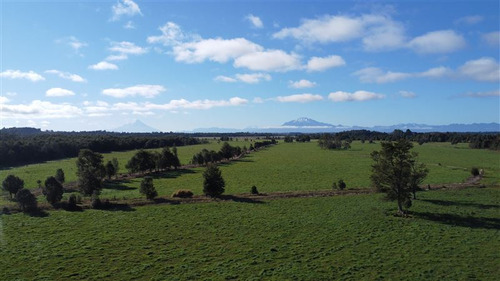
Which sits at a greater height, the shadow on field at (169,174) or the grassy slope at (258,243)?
the shadow on field at (169,174)

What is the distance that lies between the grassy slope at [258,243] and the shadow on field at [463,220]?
128 mm

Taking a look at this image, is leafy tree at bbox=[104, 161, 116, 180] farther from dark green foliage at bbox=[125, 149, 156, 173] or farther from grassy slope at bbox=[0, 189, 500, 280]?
grassy slope at bbox=[0, 189, 500, 280]

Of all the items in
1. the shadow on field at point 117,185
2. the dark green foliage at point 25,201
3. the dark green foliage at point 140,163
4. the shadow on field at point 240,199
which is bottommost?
the shadow on field at point 240,199

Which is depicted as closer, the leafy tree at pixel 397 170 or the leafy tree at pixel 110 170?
the leafy tree at pixel 397 170

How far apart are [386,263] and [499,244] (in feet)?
49.8

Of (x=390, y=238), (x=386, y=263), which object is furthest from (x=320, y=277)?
(x=390, y=238)

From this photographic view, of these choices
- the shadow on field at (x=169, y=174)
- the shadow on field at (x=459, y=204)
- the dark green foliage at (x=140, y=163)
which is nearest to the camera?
the shadow on field at (x=459, y=204)

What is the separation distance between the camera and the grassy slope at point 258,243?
2781cm

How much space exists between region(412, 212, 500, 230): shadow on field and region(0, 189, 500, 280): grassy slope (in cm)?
13

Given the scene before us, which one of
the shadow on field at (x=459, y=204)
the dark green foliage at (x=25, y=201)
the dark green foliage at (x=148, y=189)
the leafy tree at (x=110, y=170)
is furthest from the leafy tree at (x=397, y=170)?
the leafy tree at (x=110, y=170)

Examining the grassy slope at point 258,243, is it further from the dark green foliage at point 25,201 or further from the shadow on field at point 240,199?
the shadow on field at point 240,199

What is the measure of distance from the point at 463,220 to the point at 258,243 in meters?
30.1

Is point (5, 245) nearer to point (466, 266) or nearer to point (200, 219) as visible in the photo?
point (200, 219)

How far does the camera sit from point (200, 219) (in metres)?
44.6
